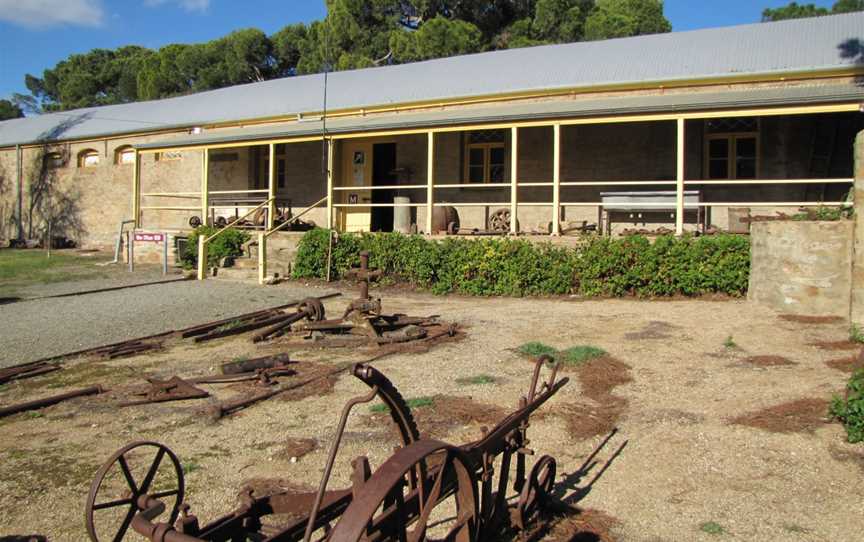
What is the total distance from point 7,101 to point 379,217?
192 ft

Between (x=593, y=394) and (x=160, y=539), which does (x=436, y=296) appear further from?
(x=160, y=539)

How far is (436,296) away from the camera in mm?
13930

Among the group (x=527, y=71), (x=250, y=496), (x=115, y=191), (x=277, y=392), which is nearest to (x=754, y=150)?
(x=527, y=71)

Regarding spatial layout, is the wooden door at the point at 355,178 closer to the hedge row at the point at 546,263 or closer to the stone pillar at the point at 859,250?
the hedge row at the point at 546,263

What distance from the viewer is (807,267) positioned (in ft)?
33.9

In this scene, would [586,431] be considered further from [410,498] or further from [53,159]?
[53,159]

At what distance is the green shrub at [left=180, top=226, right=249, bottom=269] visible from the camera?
17.3 m

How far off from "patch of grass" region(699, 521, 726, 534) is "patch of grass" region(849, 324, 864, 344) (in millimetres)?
5522

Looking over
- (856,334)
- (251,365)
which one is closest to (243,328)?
(251,365)

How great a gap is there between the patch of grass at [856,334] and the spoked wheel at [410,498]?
724 cm

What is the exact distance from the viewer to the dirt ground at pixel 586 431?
4418mm

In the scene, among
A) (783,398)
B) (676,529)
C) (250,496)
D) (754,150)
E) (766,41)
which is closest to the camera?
(250,496)

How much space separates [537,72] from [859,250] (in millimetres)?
12204

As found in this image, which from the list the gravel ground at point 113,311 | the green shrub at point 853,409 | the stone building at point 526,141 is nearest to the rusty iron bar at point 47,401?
the gravel ground at point 113,311
